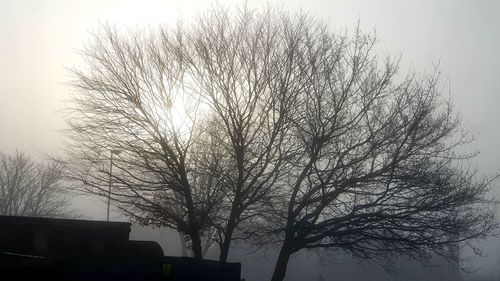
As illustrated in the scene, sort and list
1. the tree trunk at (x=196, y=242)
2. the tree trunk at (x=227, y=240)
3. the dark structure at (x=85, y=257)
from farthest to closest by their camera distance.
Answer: the tree trunk at (x=196, y=242) → the tree trunk at (x=227, y=240) → the dark structure at (x=85, y=257)

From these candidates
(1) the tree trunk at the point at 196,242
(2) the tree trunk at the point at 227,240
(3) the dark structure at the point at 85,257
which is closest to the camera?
(3) the dark structure at the point at 85,257

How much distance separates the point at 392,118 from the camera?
17.2 metres

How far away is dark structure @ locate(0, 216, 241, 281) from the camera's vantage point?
12320mm

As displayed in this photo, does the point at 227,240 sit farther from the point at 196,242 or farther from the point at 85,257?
the point at 85,257

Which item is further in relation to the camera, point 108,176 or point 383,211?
point 108,176

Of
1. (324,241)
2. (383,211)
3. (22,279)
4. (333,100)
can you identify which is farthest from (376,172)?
(22,279)

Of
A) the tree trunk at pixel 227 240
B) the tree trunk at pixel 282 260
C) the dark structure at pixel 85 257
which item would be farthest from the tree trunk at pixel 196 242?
the tree trunk at pixel 282 260

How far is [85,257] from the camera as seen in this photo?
13211 mm

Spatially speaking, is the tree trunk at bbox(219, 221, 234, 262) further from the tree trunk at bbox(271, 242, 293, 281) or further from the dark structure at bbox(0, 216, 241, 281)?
the tree trunk at bbox(271, 242, 293, 281)

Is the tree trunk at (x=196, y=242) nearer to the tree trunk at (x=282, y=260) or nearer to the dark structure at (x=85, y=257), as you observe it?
the dark structure at (x=85, y=257)

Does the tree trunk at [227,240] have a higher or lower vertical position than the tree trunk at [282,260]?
higher

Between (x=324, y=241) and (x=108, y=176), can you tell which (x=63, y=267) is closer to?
(x=108, y=176)

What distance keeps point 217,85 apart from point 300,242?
225 inches

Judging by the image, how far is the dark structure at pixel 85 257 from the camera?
1232cm
